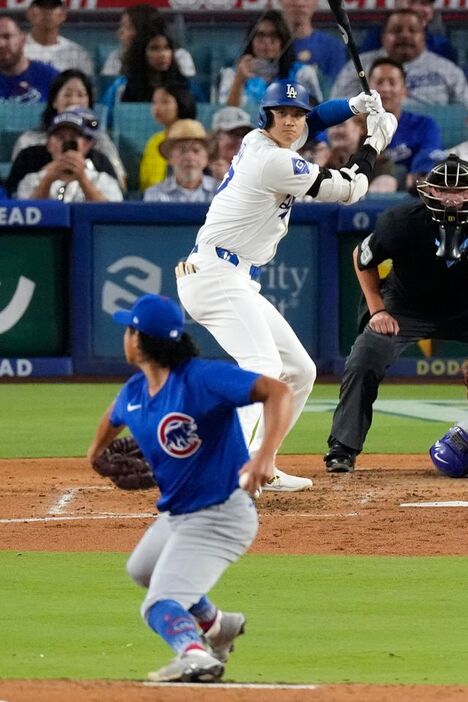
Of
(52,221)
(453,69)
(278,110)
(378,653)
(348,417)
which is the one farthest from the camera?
(453,69)

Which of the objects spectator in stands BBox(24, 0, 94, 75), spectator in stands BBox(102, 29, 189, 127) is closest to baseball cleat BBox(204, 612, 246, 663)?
spectator in stands BBox(102, 29, 189, 127)

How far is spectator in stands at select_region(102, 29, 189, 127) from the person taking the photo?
15453 mm

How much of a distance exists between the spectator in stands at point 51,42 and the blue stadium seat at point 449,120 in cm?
355

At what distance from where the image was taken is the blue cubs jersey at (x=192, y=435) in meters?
4.67

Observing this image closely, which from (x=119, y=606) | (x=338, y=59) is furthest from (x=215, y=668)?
(x=338, y=59)

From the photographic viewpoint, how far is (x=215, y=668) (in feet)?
14.6

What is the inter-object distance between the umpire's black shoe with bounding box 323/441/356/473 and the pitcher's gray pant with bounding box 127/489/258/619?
173 inches

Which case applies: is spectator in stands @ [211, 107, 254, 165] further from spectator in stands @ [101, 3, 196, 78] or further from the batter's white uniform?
the batter's white uniform

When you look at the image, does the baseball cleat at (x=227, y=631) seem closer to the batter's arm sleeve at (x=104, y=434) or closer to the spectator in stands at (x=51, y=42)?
the batter's arm sleeve at (x=104, y=434)

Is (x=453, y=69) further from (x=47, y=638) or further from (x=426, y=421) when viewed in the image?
(x=47, y=638)

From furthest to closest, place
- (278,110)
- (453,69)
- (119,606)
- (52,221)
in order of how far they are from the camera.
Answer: (453,69)
(52,221)
(278,110)
(119,606)

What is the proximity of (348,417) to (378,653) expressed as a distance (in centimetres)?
416

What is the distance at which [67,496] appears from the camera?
8.58 meters

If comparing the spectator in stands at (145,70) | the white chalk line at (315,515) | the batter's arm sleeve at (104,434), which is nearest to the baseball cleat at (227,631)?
the batter's arm sleeve at (104,434)
